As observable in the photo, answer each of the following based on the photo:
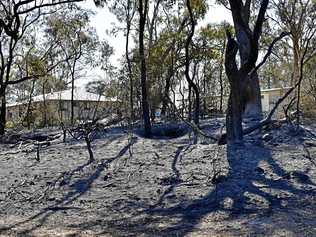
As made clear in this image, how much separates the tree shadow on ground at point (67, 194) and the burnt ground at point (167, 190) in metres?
0.01

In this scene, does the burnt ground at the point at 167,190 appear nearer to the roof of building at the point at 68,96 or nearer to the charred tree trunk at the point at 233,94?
the charred tree trunk at the point at 233,94

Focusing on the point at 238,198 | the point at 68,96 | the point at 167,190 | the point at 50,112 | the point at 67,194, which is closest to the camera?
the point at 238,198

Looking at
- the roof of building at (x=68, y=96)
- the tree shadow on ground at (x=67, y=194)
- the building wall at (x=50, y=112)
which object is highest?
the roof of building at (x=68, y=96)

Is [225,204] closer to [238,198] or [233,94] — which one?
[238,198]

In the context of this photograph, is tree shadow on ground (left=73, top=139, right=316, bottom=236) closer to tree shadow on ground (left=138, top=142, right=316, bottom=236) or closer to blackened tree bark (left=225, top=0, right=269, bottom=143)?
tree shadow on ground (left=138, top=142, right=316, bottom=236)

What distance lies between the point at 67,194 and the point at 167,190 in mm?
1545

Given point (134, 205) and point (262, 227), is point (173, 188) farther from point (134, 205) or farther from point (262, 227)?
point (262, 227)

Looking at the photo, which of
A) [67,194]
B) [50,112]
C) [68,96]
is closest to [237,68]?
[67,194]

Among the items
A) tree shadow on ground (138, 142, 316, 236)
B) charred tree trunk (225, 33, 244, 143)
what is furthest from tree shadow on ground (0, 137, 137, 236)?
charred tree trunk (225, 33, 244, 143)

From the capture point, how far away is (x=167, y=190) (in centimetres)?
696

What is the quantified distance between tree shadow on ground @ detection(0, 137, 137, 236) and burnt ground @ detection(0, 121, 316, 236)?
1 centimetres

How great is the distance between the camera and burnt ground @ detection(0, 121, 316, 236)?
5.31 metres

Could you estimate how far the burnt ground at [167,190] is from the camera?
5309 millimetres

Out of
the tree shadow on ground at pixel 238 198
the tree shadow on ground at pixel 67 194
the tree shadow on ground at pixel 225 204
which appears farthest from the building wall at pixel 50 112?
the tree shadow on ground at pixel 225 204
